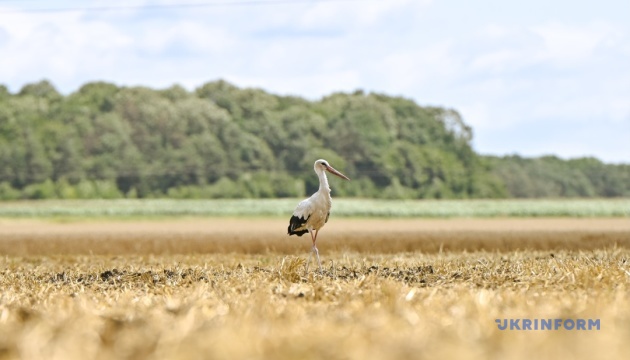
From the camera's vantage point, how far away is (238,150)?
7550 centimetres

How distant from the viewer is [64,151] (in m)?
71.7

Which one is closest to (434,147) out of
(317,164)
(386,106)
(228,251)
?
(386,106)

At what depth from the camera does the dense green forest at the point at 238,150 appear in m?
71.2

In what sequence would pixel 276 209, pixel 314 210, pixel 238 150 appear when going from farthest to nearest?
1. pixel 238 150
2. pixel 276 209
3. pixel 314 210

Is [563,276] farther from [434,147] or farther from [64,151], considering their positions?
[434,147]

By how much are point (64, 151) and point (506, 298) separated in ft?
215

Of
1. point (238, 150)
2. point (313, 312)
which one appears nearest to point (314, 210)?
point (313, 312)

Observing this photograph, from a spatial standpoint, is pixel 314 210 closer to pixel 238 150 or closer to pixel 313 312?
pixel 313 312

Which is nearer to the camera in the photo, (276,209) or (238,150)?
(276,209)

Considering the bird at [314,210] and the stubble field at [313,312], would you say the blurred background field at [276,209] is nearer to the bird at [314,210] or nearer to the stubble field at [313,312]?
the bird at [314,210]

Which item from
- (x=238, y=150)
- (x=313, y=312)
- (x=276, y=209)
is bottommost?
(x=276, y=209)

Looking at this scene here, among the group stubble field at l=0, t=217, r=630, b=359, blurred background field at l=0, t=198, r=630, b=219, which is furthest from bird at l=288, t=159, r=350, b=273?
blurred background field at l=0, t=198, r=630, b=219

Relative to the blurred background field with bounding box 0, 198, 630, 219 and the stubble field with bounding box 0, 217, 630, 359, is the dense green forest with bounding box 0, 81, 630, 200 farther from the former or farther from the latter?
the stubble field with bounding box 0, 217, 630, 359

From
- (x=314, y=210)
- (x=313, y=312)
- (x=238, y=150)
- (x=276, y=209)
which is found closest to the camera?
(x=313, y=312)
